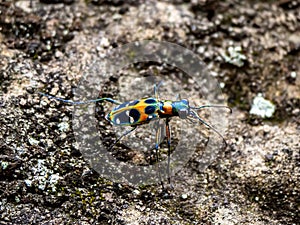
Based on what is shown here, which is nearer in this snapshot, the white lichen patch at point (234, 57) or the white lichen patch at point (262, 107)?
the white lichen patch at point (262, 107)

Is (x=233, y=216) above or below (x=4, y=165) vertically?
below

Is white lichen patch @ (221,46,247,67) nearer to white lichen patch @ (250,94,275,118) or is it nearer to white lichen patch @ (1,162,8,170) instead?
white lichen patch @ (250,94,275,118)

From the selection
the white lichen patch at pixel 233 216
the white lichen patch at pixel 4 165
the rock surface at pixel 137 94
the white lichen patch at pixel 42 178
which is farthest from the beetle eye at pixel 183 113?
the white lichen patch at pixel 4 165

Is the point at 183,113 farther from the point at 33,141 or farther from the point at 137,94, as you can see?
the point at 33,141

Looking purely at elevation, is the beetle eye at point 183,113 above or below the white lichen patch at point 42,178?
above

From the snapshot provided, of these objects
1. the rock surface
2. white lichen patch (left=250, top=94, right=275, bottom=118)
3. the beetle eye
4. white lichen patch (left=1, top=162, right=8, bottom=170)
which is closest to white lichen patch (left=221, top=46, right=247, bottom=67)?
the rock surface

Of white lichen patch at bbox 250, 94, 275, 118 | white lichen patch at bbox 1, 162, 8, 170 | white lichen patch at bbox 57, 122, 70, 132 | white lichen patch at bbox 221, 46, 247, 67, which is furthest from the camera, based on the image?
white lichen patch at bbox 221, 46, 247, 67

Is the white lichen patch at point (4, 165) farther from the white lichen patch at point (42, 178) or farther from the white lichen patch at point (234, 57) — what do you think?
the white lichen patch at point (234, 57)

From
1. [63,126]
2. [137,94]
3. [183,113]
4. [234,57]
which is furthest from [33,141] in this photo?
[234,57]
